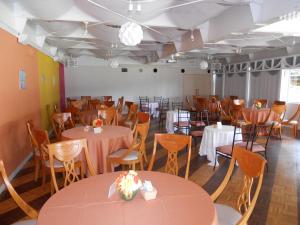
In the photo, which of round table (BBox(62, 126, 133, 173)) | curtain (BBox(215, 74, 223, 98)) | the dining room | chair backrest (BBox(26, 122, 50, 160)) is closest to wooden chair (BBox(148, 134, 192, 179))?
the dining room

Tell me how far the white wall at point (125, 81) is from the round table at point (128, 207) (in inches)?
364

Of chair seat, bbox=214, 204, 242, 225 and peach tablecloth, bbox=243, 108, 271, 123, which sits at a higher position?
peach tablecloth, bbox=243, 108, 271, 123

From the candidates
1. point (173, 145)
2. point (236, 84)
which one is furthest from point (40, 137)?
point (236, 84)

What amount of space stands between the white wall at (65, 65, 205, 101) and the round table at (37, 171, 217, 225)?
9249 millimetres

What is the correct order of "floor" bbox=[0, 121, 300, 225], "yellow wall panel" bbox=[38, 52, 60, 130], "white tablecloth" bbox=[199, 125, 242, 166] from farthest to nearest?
"yellow wall panel" bbox=[38, 52, 60, 130] < "white tablecloth" bbox=[199, 125, 242, 166] < "floor" bbox=[0, 121, 300, 225]

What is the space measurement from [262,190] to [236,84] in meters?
7.47

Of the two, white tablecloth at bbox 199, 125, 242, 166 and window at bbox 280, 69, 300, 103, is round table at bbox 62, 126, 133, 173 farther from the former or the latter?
window at bbox 280, 69, 300, 103

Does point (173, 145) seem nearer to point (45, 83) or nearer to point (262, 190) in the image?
point (262, 190)

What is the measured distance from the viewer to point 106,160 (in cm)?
326

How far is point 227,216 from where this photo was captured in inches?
72.3

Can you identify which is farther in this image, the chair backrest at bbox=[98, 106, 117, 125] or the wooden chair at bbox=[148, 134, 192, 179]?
the chair backrest at bbox=[98, 106, 117, 125]

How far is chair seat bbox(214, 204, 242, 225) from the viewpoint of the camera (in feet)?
5.82

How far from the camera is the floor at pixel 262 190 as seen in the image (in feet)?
8.87

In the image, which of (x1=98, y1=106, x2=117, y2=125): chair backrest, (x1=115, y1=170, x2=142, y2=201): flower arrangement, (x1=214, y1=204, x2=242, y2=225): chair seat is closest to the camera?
(x1=115, y1=170, x2=142, y2=201): flower arrangement
